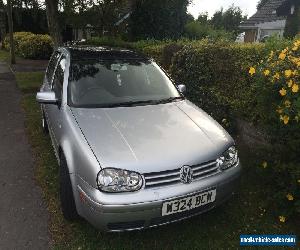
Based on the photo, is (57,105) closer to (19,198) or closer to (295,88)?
(19,198)

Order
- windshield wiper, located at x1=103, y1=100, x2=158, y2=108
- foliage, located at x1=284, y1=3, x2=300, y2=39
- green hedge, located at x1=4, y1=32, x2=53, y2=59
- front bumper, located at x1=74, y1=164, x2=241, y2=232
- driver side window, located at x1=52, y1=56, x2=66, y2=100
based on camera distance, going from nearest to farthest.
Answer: front bumper, located at x1=74, y1=164, x2=241, y2=232
windshield wiper, located at x1=103, y1=100, x2=158, y2=108
driver side window, located at x1=52, y1=56, x2=66, y2=100
foliage, located at x1=284, y1=3, x2=300, y2=39
green hedge, located at x1=4, y1=32, x2=53, y2=59

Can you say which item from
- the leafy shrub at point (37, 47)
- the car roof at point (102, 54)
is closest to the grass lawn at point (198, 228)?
the car roof at point (102, 54)

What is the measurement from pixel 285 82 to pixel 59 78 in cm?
297

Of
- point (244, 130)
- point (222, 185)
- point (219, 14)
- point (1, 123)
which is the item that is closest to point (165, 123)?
point (222, 185)

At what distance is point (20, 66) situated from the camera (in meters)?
17.0

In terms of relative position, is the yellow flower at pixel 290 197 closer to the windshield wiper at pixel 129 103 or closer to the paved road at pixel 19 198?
the windshield wiper at pixel 129 103

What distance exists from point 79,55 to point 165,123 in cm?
186

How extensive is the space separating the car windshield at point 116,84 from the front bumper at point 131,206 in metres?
1.29

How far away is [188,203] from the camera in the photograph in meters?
3.17

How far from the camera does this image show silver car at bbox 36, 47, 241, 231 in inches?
120

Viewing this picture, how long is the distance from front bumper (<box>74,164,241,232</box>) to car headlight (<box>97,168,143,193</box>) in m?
0.05

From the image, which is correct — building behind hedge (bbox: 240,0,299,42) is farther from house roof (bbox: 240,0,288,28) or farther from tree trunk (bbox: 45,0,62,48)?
tree trunk (bbox: 45,0,62,48)

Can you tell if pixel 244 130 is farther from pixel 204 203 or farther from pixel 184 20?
pixel 184 20

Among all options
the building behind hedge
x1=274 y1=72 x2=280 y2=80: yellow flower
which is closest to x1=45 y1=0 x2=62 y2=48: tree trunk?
x1=274 y1=72 x2=280 y2=80: yellow flower
